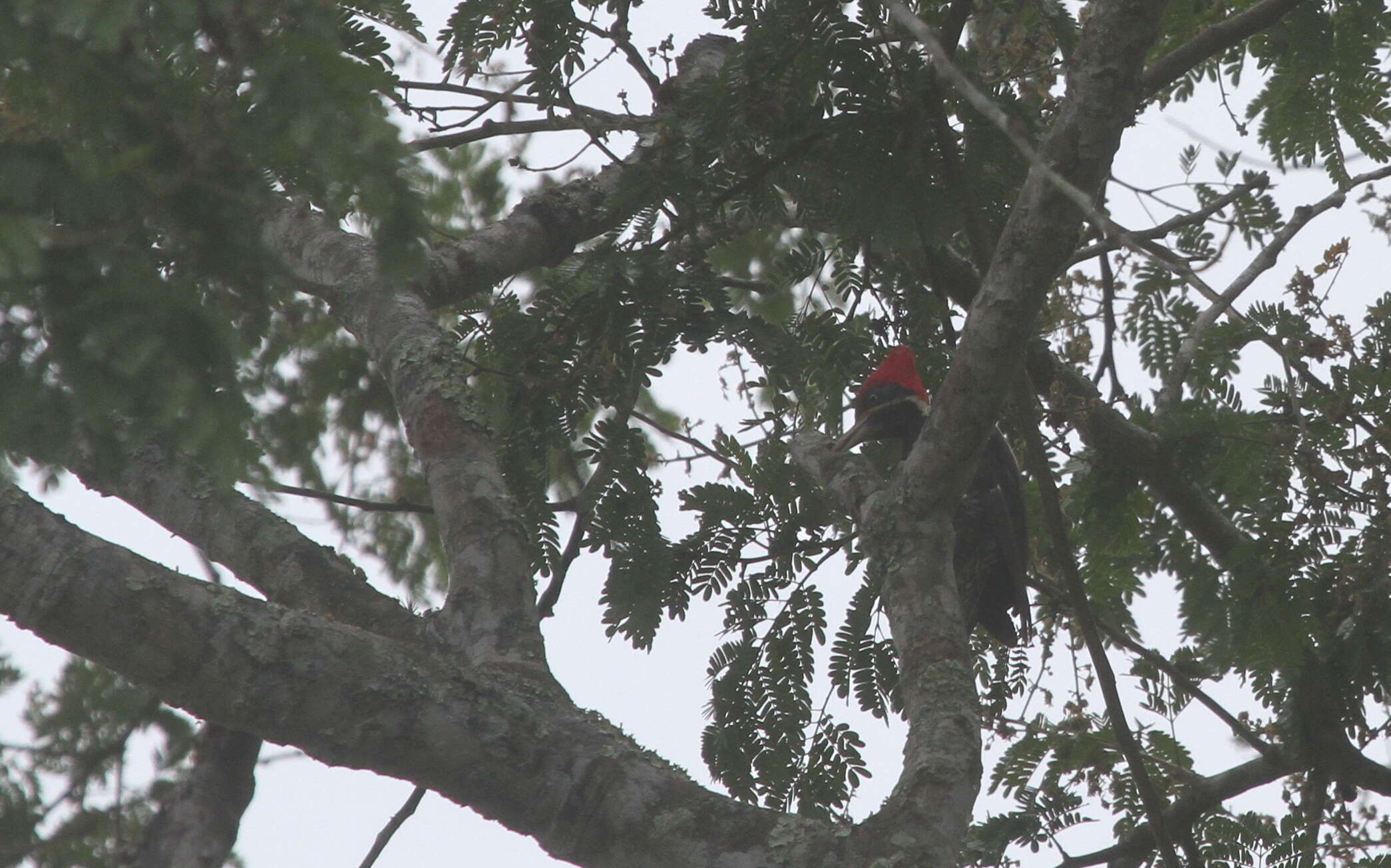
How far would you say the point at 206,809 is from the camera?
245 centimetres

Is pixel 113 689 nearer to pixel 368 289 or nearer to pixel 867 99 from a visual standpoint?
pixel 368 289

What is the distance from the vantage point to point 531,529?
2.96 metres

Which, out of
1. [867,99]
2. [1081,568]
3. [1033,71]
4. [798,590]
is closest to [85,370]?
[867,99]

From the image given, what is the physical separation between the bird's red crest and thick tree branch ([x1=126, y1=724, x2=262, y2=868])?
2.25 meters

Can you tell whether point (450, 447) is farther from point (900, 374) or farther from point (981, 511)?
point (981, 511)

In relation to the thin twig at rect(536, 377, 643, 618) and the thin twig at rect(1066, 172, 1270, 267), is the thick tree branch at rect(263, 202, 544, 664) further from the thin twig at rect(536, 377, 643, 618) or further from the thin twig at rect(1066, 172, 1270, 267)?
the thin twig at rect(1066, 172, 1270, 267)

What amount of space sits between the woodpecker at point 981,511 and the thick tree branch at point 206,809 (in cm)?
206

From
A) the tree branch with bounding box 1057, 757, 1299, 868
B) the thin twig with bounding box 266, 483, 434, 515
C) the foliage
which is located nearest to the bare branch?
the foliage

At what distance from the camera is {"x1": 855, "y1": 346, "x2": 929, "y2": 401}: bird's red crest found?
13.6 feet

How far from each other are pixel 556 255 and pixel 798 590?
1390mm

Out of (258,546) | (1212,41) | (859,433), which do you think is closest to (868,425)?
(859,433)

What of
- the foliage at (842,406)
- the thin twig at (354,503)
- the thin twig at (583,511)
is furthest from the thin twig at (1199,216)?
the thin twig at (354,503)

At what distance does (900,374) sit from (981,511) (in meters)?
0.73

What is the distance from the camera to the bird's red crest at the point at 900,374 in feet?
13.6
